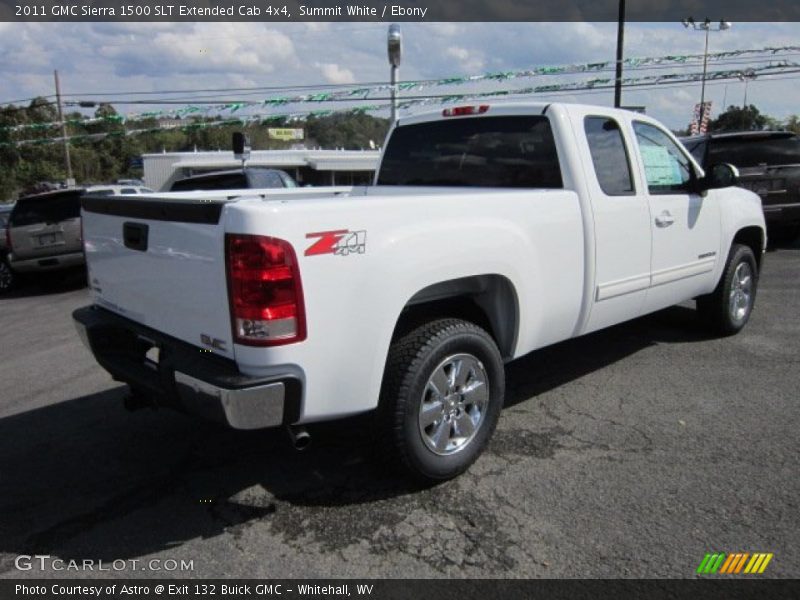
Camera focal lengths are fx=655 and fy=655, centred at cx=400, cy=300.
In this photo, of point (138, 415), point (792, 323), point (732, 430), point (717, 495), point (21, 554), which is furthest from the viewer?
point (792, 323)

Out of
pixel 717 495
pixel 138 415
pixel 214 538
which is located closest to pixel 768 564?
pixel 717 495

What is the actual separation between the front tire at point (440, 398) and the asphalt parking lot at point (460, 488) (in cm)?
19

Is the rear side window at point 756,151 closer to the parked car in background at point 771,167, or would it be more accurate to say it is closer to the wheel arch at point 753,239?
the parked car in background at point 771,167

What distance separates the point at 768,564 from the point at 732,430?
1.38 meters

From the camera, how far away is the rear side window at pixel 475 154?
4.17 m

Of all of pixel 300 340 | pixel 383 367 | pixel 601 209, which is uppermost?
pixel 601 209

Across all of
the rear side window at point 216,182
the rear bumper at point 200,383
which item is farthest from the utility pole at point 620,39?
the rear bumper at point 200,383

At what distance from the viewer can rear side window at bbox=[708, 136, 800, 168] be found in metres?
10.1

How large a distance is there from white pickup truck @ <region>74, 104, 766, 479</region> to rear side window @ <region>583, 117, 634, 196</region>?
2 centimetres

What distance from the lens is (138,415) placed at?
457 cm

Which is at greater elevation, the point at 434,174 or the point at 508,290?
the point at 434,174

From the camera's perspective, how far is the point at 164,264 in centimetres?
308

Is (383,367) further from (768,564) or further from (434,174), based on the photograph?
(434,174)

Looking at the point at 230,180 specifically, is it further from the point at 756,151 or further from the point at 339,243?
the point at 756,151
